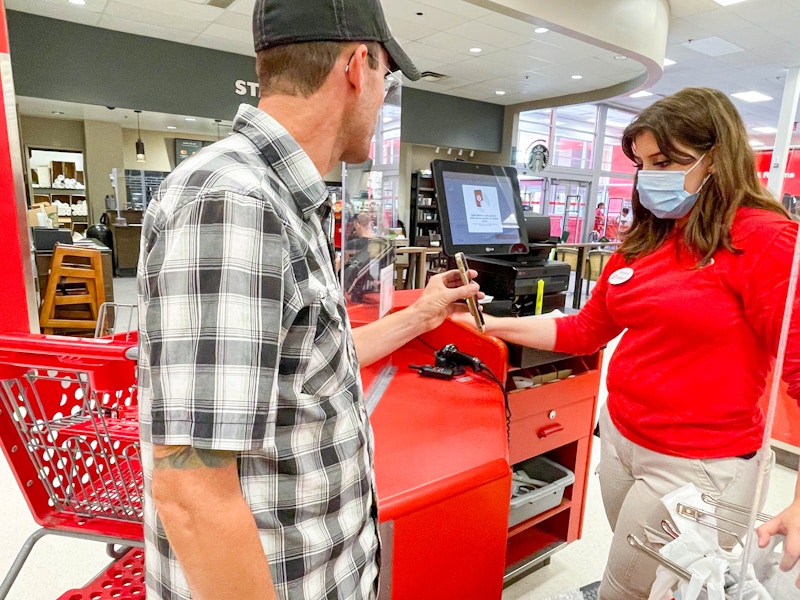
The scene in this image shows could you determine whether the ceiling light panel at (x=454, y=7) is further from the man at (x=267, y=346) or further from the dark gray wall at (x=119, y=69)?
the man at (x=267, y=346)

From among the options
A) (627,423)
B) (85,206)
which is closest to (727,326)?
(627,423)

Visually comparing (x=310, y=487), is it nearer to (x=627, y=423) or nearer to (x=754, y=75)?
(x=627, y=423)

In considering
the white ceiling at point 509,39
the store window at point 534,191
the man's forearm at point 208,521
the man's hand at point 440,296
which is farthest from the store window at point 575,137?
the man's forearm at point 208,521

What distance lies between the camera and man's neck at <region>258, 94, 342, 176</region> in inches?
28.5

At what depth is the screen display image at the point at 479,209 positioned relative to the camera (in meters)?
1.67

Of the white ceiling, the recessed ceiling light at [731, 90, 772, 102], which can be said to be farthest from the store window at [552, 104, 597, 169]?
the recessed ceiling light at [731, 90, 772, 102]

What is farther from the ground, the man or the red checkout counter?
the man

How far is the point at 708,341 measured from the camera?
1158mm

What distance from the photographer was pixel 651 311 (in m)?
1.23

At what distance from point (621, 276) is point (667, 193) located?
0.23m

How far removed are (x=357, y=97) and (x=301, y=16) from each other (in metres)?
0.13

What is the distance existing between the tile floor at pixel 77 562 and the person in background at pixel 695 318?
2.83 ft

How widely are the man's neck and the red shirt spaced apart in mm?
891

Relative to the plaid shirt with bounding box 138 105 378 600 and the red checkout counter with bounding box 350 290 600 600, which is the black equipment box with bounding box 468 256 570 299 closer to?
the red checkout counter with bounding box 350 290 600 600
